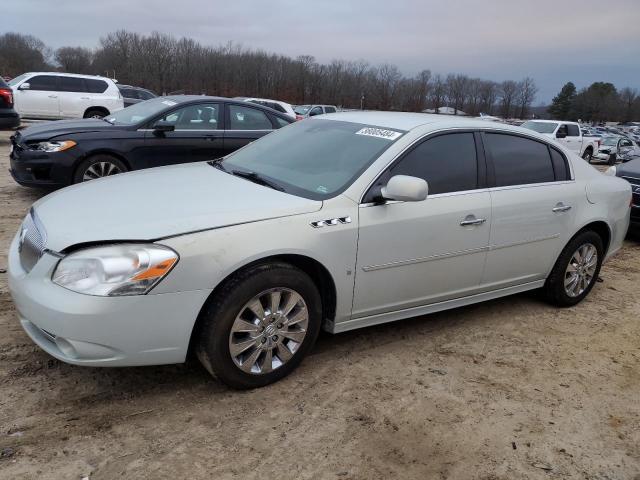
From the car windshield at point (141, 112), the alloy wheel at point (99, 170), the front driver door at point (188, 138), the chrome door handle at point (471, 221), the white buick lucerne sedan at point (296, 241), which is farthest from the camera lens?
the car windshield at point (141, 112)

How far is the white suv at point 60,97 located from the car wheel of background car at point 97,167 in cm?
1016

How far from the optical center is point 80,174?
22.6 ft

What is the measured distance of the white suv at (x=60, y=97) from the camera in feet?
51.8

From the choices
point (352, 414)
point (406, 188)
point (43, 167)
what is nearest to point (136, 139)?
point (43, 167)

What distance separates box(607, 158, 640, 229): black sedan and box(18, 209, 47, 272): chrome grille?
687 cm

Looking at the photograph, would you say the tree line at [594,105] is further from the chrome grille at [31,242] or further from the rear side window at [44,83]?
the chrome grille at [31,242]

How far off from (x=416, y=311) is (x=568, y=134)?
21985mm

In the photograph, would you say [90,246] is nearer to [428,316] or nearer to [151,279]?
[151,279]

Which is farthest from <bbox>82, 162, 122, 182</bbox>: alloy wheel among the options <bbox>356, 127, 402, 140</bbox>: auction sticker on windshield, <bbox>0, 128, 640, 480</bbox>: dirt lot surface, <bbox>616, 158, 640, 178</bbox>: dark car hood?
<bbox>616, 158, 640, 178</bbox>: dark car hood

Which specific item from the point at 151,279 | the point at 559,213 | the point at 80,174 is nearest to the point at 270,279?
the point at 151,279

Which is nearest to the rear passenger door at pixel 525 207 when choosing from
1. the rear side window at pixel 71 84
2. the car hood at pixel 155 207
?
the car hood at pixel 155 207

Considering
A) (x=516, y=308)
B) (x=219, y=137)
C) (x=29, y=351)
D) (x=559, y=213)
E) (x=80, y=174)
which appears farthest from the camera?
(x=219, y=137)

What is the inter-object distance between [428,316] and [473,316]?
0.40 meters

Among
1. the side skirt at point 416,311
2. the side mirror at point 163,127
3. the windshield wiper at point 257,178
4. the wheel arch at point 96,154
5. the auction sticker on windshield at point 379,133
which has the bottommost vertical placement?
the side skirt at point 416,311
